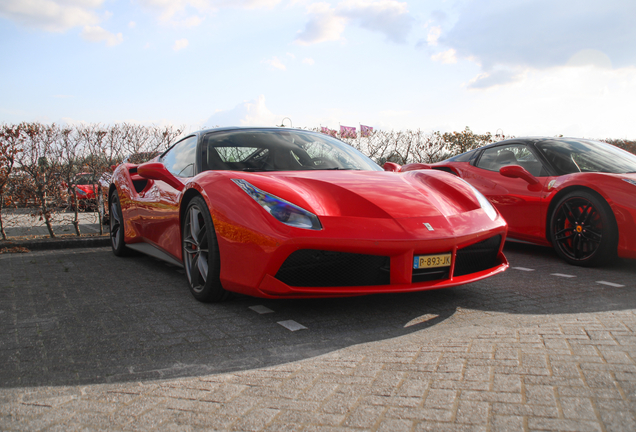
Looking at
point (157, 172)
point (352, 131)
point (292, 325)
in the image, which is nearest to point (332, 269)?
point (292, 325)

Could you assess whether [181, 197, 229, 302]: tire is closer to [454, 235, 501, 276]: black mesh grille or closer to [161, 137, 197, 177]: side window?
[161, 137, 197, 177]: side window

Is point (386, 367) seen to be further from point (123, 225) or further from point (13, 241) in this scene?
point (13, 241)

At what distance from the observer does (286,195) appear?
2.96 metres

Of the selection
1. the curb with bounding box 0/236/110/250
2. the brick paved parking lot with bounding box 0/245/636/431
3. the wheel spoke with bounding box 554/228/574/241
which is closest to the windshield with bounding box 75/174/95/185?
the curb with bounding box 0/236/110/250

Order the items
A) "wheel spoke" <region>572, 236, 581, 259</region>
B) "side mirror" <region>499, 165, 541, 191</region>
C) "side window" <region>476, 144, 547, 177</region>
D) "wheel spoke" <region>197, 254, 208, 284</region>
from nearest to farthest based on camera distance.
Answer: "wheel spoke" <region>197, 254, 208, 284</region>, "wheel spoke" <region>572, 236, 581, 259</region>, "side mirror" <region>499, 165, 541, 191</region>, "side window" <region>476, 144, 547, 177</region>

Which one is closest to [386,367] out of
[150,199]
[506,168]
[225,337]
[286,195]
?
[225,337]

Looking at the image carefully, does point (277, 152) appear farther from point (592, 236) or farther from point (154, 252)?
point (592, 236)

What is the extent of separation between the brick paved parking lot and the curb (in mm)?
2546

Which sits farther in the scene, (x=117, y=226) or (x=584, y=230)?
(x=117, y=226)

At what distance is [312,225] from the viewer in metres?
2.75

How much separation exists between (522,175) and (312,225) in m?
3.39

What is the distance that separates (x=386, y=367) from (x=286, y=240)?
92 centimetres

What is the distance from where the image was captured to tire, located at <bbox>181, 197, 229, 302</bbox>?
3.20 metres

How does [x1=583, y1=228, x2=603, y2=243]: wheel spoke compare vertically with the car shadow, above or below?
above
